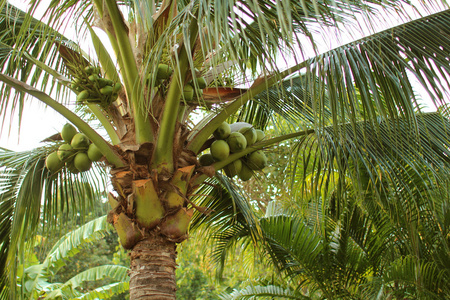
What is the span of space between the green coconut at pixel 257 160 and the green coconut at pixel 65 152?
1137 mm

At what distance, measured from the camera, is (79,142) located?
276 centimetres

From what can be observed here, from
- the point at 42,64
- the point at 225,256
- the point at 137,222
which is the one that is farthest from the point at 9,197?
the point at 225,256

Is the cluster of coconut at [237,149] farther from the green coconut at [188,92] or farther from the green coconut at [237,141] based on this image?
the green coconut at [188,92]

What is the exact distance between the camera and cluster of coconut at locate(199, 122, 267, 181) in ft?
9.17

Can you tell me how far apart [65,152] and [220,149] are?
3.21 ft

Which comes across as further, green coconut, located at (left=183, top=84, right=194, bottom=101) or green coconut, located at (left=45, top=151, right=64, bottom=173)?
green coconut, located at (left=45, top=151, right=64, bottom=173)

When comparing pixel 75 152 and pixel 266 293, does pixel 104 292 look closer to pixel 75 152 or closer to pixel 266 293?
pixel 266 293

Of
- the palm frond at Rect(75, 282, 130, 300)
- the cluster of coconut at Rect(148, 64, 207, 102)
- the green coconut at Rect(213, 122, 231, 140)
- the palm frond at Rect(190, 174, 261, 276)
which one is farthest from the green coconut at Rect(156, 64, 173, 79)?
the palm frond at Rect(75, 282, 130, 300)

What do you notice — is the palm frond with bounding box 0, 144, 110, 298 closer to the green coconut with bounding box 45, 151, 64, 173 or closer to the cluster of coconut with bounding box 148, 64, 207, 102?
the green coconut with bounding box 45, 151, 64, 173

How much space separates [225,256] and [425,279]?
2055 millimetres

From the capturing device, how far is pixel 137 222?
2484 mm

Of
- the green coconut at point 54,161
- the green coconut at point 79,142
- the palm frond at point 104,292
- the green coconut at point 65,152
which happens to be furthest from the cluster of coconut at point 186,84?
the palm frond at point 104,292

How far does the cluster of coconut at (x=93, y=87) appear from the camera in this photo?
253cm

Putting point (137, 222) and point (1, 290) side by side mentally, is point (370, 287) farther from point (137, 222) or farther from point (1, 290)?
point (1, 290)
